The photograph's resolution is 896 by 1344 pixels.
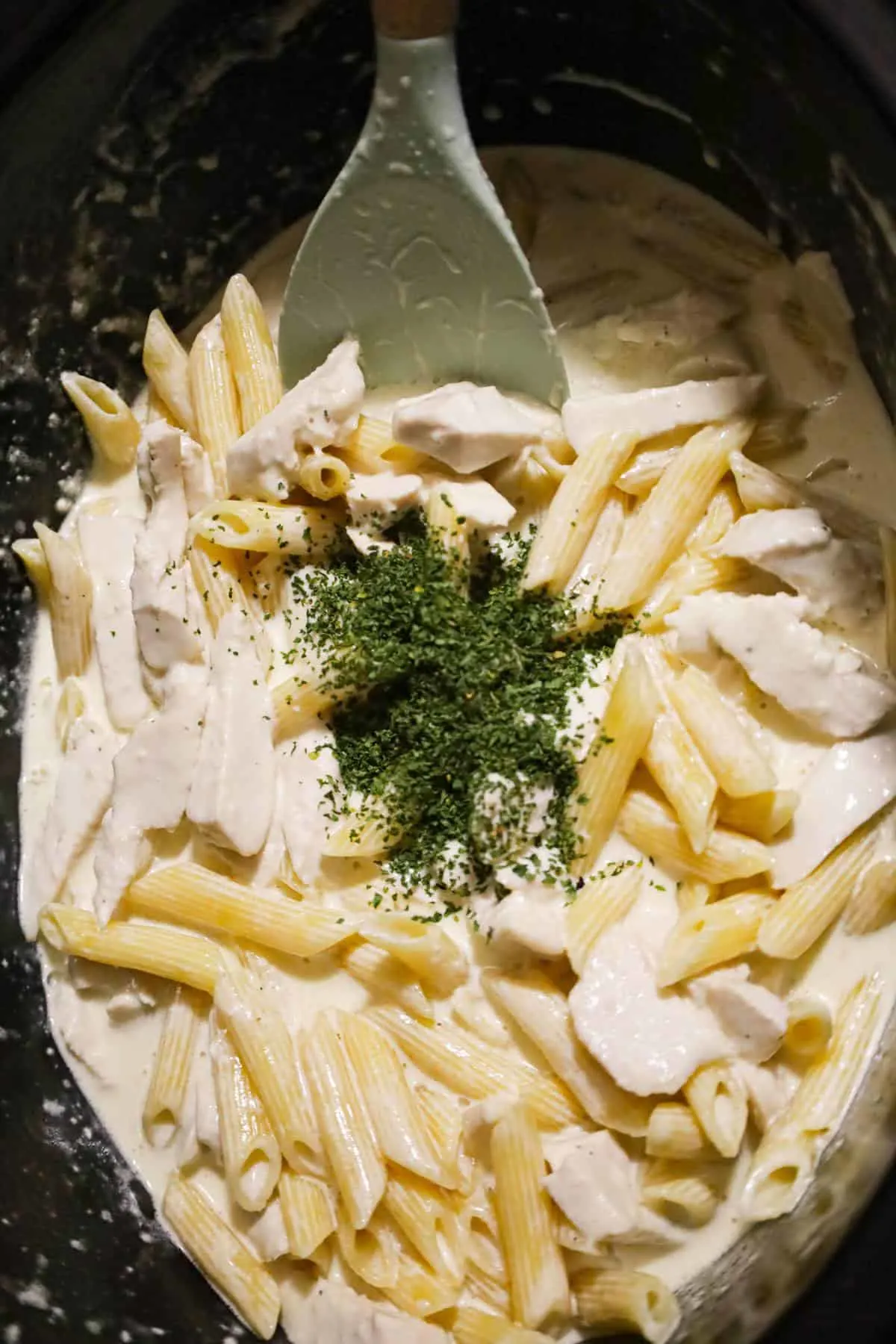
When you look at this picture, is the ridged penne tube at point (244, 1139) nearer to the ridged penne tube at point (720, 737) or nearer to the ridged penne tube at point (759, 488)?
the ridged penne tube at point (720, 737)

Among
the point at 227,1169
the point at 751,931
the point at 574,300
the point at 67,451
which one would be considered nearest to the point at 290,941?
the point at 227,1169

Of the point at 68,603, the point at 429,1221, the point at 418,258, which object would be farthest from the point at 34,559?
the point at 429,1221

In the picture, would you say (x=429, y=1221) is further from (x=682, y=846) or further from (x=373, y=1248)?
(x=682, y=846)

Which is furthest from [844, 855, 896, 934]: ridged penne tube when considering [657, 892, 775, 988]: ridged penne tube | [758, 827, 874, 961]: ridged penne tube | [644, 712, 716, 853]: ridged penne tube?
[644, 712, 716, 853]: ridged penne tube

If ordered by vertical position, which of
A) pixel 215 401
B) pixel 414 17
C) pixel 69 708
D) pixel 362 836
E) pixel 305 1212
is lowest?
pixel 305 1212

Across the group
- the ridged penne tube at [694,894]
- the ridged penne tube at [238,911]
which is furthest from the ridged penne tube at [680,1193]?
the ridged penne tube at [238,911]

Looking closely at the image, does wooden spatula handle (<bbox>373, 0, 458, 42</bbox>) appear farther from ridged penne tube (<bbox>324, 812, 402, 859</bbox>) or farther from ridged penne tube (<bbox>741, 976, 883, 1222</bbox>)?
ridged penne tube (<bbox>741, 976, 883, 1222</bbox>)
